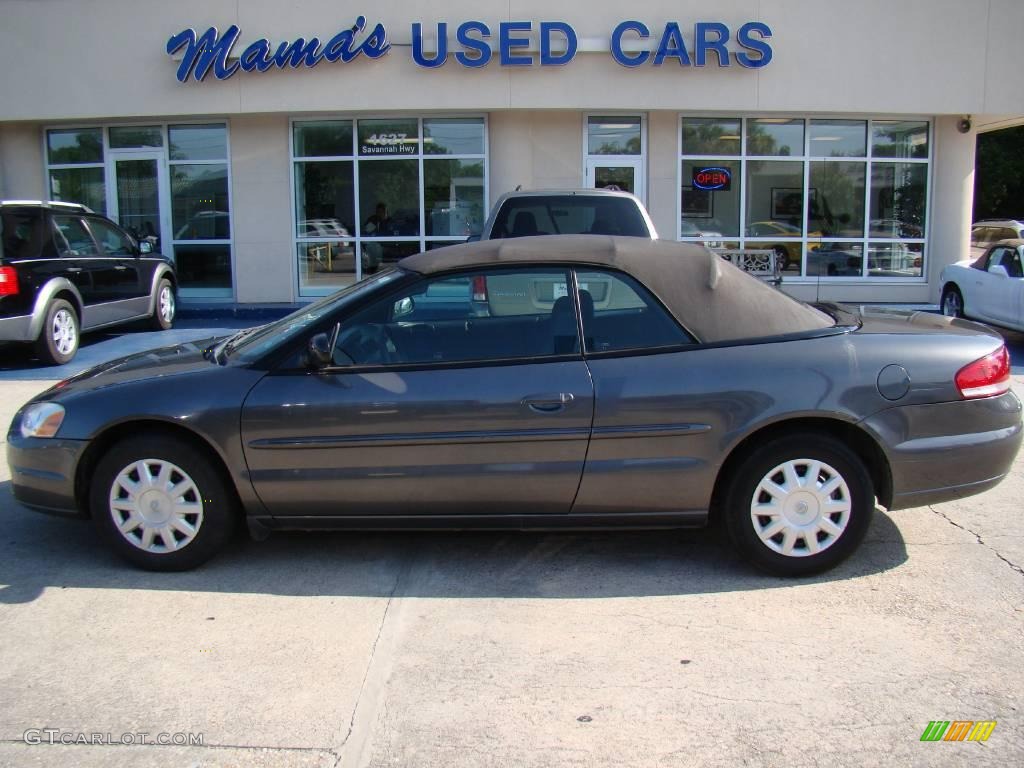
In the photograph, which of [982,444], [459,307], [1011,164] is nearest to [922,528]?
[982,444]

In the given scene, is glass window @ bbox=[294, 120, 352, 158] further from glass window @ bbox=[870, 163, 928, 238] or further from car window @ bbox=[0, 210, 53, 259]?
glass window @ bbox=[870, 163, 928, 238]

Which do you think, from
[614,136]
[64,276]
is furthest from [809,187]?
[64,276]

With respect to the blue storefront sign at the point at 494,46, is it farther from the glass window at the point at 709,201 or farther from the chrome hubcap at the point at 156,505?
the chrome hubcap at the point at 156,505

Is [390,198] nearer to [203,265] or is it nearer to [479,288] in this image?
[203,265]

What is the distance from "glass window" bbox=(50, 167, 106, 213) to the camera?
15586 mm

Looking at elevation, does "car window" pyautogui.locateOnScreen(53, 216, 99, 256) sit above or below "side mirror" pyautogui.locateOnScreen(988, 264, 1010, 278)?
above

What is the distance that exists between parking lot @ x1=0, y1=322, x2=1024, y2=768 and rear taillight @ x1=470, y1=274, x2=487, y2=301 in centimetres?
131

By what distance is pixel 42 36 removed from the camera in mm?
14453

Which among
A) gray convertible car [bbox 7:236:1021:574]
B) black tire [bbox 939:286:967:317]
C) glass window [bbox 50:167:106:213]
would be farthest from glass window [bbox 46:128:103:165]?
black tire [bbox 939:286:967:317]

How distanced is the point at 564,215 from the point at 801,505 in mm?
4766

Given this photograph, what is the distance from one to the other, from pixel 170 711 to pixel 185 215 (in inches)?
531

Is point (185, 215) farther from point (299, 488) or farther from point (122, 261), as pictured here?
point (299, 488)

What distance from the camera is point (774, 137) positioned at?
1512 cm

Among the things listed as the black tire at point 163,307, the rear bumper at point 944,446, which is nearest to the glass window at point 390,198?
the black tire at point 163,307
